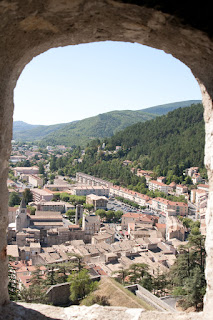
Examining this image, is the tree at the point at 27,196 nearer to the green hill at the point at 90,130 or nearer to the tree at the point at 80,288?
the tree at the point at 80,288

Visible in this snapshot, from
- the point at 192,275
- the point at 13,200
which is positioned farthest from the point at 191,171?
the point at 192,275

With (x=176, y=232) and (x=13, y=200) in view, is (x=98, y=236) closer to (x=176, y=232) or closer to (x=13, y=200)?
(x=176, y=232)

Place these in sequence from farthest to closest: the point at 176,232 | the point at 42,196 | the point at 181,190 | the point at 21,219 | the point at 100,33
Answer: the point at 181,190 < the point at 42,196 < the point at 176,232 < the point at 21,219 < the point at 100,33

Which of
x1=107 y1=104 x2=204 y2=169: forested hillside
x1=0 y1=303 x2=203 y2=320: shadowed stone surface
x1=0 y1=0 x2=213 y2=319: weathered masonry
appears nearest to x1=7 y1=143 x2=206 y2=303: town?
x1=107 y1=104 x2=204 y2=169: forested hillside

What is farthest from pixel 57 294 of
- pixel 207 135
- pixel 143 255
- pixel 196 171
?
pixel 196 171

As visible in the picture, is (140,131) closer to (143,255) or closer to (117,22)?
(143,255)
